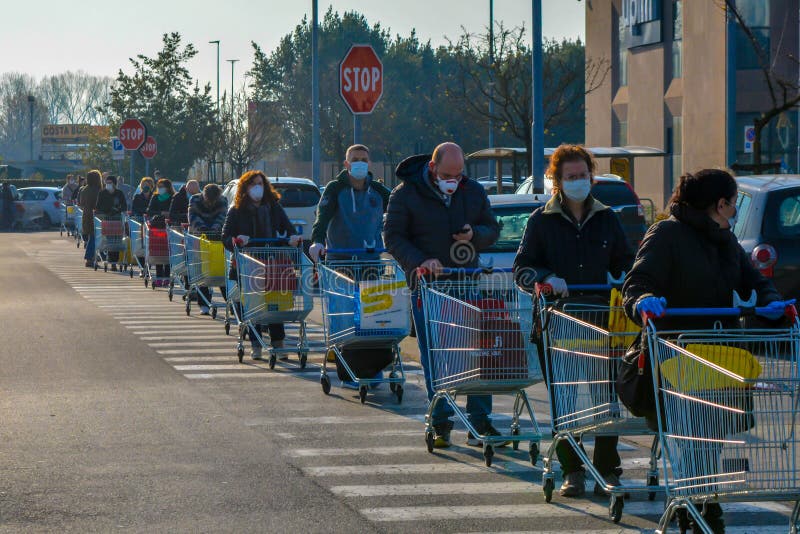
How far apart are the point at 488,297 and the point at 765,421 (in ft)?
10.6

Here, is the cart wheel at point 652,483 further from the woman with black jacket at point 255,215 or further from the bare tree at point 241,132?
the bare tree at point 241,132

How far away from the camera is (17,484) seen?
776cm

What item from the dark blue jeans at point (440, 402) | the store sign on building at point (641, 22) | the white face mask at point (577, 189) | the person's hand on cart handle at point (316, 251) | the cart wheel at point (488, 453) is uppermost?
the store sign on building at point (641, 22)

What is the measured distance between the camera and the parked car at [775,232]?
13383 millimetres

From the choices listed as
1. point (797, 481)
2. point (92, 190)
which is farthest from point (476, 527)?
point (92, 190)

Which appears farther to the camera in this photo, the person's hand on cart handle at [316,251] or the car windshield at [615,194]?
the car windshield at [615,194]

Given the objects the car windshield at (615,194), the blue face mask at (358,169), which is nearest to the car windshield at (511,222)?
the blue face mask at (358,169)

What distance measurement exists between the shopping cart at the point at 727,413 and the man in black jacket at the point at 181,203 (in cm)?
1757

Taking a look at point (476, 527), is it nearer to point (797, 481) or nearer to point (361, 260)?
point (797, 481)

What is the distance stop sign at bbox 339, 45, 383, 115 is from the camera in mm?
18984

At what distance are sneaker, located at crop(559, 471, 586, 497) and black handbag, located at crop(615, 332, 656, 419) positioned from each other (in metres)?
1.37

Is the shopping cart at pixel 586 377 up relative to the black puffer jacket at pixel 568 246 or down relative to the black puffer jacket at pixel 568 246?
down

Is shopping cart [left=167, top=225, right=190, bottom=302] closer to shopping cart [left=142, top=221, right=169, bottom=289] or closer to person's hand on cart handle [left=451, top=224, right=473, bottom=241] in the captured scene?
shopping cart [left=142, top=221, right=169, bottom=289]

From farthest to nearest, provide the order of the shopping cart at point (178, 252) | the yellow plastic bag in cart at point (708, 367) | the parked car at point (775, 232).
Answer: the shopping cart at point (178, 252) < the parked car at point (775, 232) < the yellow plastic bag in cart at point (708, 367)
